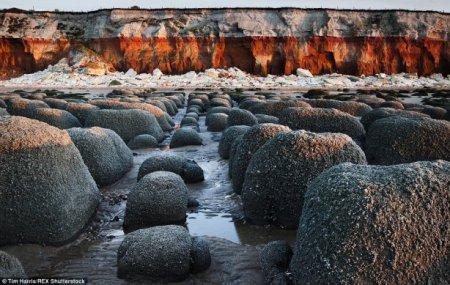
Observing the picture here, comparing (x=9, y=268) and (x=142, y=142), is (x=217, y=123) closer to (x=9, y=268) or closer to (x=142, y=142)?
(x=142, y=142)

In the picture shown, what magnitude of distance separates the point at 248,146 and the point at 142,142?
11.8 ft

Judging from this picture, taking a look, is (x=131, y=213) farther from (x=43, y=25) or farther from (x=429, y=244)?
(x=43, y=25)

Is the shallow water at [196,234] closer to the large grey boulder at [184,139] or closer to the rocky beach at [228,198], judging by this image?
the rocky beach at [228,198]

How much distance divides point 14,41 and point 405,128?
36663 mm

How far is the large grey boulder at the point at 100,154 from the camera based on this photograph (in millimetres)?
5465

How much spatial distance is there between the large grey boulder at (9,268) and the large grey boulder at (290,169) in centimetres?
220

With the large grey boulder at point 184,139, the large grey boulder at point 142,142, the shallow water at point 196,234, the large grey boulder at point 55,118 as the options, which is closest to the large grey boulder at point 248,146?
the shallow water at point 196,234

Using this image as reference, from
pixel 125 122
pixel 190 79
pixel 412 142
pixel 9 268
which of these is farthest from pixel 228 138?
pixel 190 79

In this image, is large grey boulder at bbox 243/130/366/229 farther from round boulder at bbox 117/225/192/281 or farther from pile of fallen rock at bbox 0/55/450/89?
pile of fallen rock at bbox 0/55/450/89

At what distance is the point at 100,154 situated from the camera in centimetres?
560

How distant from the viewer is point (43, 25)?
35562mm

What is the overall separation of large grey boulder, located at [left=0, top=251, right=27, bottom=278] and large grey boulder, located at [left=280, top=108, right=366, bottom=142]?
16.5 feet

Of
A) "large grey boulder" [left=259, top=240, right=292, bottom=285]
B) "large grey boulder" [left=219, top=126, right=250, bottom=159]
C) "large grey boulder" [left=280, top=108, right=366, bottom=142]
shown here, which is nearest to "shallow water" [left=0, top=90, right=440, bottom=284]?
"large grey boulder" [left=259, top=240, right=292, bottom=285]

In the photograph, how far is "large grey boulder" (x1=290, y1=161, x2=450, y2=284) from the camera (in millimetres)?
2451
